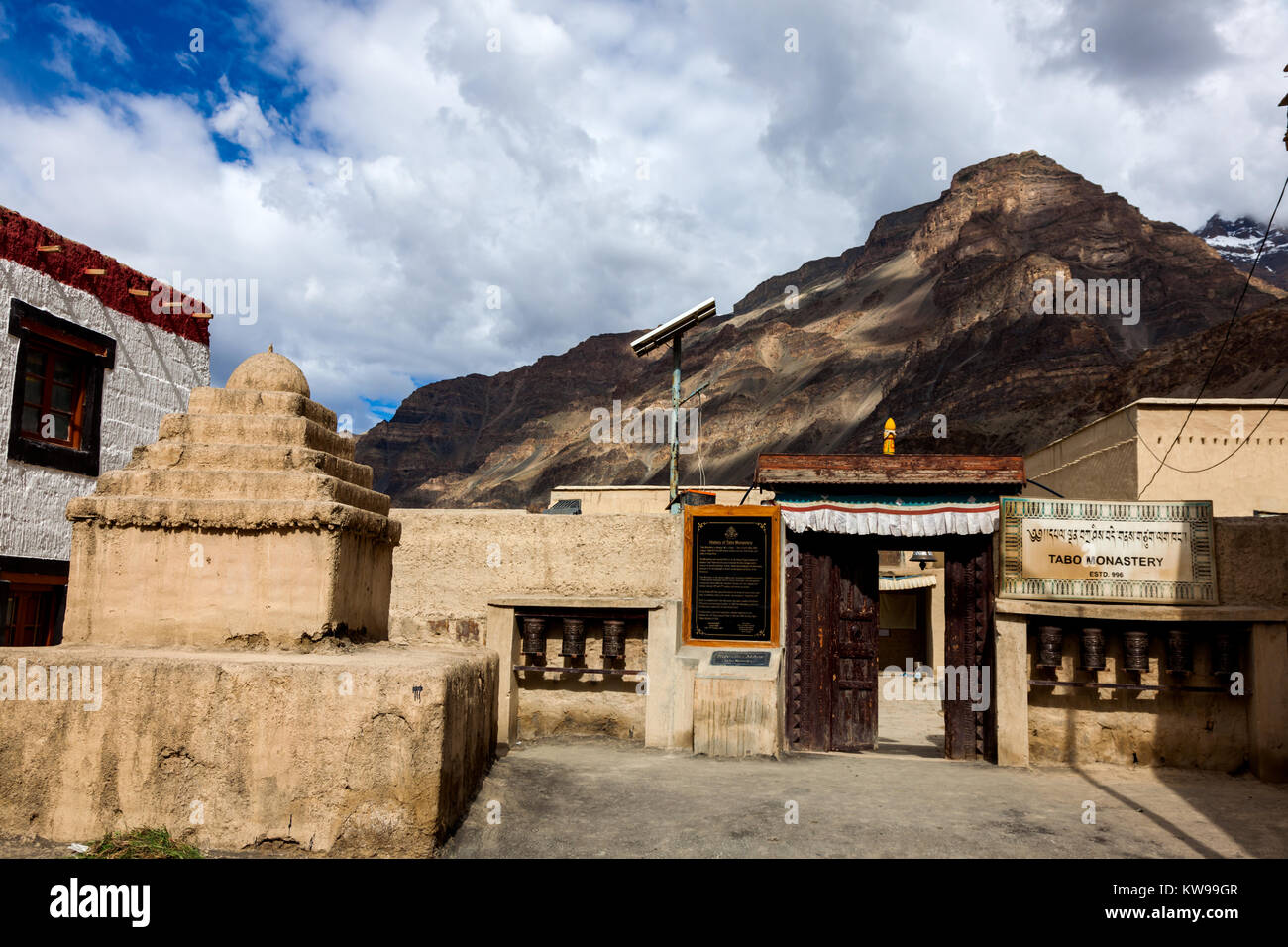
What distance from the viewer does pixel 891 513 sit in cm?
1059

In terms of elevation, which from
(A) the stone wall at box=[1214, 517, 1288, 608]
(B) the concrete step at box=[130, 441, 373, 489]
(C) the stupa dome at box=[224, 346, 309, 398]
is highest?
(C) the stupa dome at box=[224, 346, 309, 398]

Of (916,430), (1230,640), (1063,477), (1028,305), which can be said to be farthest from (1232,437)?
(1028,305)

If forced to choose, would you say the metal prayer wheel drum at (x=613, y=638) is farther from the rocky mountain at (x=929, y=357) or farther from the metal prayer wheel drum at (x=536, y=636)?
the rocky mountain at (x=929, y=357)

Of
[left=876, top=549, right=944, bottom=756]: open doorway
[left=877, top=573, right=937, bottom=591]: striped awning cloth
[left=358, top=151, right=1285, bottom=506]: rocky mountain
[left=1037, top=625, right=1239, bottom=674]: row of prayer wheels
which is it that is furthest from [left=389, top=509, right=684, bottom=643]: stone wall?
[left=358, top=151, right=1285, bottom=506]: rocky mountain

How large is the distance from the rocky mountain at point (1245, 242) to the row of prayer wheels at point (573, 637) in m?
136

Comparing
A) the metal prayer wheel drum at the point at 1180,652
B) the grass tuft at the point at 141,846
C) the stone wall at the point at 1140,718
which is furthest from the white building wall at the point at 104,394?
the metal prayer wheel drum at the point at 1180,652

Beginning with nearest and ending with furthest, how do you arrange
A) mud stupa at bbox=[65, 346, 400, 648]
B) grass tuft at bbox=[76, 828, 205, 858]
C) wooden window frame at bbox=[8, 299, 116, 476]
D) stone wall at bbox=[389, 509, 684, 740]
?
grass tuft at bbox=[76, 828, 205, 858]
mud stupa at bbox=[65, 346, 400, 648]
stone wall at bbox=[389, 509, 684, 740]
wooden window frame at bbox=[8, 299, 116, 476]

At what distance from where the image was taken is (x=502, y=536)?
1117 cm

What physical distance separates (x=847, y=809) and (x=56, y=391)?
38.1ft

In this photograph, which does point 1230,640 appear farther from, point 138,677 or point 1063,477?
point 1063,477

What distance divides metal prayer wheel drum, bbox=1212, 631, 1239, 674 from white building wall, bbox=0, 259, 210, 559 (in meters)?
13.6

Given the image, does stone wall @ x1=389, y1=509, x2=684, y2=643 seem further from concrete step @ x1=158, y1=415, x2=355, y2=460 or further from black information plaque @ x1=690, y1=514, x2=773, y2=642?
concrete step @ x1=158, y1=415, x2=355, y2=460

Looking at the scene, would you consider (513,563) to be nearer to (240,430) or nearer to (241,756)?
(240,430)

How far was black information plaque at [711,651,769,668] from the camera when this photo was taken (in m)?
9.91
